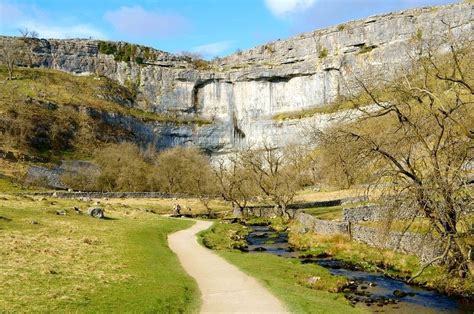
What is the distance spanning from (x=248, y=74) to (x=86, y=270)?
146 meters

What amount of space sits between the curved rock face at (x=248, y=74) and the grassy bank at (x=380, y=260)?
361 feet

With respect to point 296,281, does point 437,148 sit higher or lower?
higher

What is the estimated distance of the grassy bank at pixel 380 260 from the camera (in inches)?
854

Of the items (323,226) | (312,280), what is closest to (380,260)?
(312,280)

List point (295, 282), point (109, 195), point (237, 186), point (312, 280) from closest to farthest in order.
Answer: point (295, 282)
point (312, 280)
point (237, 186)
point (109, 195)

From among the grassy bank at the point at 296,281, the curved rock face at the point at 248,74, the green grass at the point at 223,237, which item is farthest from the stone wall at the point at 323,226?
the curved rock face at the point at 248,74

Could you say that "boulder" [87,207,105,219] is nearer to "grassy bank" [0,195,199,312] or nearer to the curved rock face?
"grassy bank" [0,195,199,312]

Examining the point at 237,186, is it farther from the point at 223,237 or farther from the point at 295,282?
the point at 295,282

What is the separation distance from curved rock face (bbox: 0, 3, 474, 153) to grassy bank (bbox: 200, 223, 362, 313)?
4702 inches

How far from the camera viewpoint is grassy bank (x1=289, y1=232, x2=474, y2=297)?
21703mm

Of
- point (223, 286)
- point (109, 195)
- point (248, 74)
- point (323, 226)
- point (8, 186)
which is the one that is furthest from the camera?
point (248, 74)

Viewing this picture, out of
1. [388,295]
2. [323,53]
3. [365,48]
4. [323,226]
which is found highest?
[323,53]

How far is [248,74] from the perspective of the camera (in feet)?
531

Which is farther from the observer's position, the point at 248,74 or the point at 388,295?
the point at 248,74
